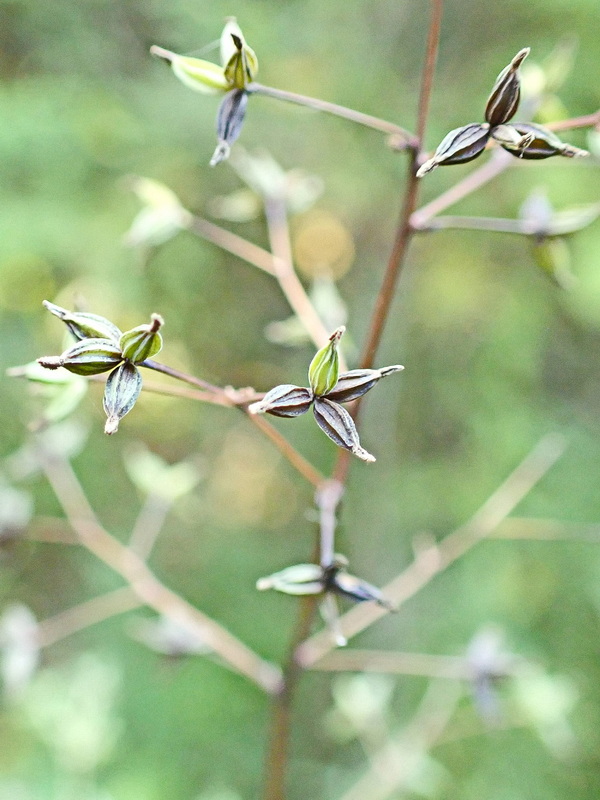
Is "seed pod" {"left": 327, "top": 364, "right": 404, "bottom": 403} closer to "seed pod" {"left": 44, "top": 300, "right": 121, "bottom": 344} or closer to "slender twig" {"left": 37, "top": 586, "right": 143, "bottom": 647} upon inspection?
"seed pod" {"left": 44, "top": 300, "right": 121, "bottom": 344}

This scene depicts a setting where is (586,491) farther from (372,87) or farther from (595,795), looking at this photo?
(372,87)

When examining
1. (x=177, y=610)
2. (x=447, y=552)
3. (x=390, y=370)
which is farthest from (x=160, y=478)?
(x=390, y=370)

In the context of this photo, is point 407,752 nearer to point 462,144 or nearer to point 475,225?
point 475,225

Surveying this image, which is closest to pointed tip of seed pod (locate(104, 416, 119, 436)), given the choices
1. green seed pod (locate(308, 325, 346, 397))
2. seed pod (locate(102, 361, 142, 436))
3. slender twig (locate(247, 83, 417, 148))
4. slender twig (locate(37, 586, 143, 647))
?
seed pod (locate(102, 361, 142, 436))

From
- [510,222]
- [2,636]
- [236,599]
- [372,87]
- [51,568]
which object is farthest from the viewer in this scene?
[51,568]

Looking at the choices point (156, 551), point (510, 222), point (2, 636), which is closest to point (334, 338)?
point (510, 222)

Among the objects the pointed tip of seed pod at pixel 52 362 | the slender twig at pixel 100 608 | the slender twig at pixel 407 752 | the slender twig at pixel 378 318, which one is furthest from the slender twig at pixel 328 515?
the slender twig at pixel 100 608
